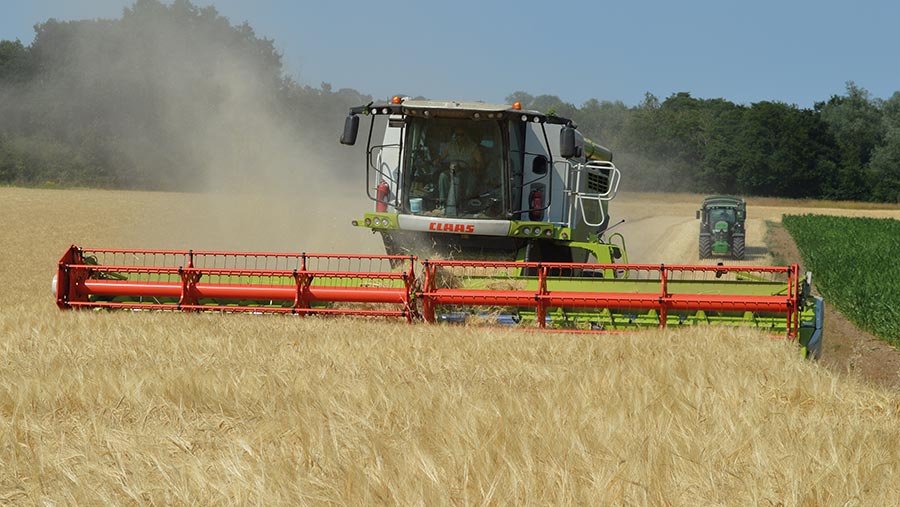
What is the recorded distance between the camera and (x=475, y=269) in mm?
9469

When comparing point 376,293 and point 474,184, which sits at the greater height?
point 474,184

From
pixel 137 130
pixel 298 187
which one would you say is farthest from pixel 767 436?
pixel 137 130

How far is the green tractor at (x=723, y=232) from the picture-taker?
2444cm

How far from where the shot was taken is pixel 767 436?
3.99m

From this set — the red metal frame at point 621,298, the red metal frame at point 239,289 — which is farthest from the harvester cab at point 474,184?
the red metal frame at point 621,298

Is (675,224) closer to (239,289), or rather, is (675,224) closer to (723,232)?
(723,232)

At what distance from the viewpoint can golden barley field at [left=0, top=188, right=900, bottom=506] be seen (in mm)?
3180

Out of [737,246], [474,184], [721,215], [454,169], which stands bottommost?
[737,246]

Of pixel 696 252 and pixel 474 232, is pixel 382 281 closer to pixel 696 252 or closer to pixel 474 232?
pixel 474 232

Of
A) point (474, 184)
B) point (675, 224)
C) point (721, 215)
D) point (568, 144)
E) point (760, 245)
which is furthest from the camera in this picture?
point (675, 224)

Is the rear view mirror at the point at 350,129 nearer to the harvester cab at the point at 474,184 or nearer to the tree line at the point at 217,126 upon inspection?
the harvester cab at the point at 474,184

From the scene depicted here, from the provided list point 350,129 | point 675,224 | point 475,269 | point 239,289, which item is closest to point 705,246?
point 675,224

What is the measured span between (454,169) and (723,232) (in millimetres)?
15852

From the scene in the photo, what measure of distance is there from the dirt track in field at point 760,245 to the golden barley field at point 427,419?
4.91 ft
